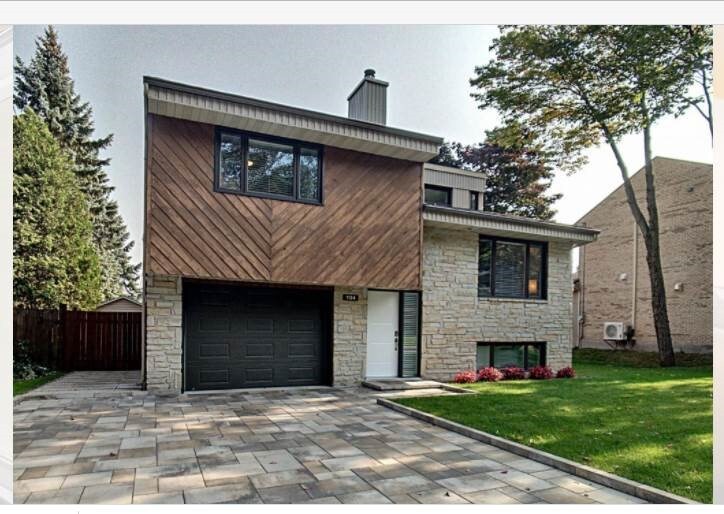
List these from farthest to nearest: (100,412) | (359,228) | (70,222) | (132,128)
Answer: (132,128)
(70,222)
(359,228)
(100,412)

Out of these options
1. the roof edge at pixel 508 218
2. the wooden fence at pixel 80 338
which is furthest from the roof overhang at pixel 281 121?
the wooden fence at pixel 80 338

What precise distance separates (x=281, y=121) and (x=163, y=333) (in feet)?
12.3

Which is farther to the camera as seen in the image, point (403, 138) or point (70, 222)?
point (70, 222)

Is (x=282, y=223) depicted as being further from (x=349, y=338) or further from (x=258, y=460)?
(x=258, y=460)

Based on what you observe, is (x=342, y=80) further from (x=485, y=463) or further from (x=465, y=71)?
(x=485, y=463)

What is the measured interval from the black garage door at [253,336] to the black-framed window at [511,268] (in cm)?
382

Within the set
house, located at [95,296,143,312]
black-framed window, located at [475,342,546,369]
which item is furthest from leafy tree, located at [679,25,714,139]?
house, located at [95,296,143,312]

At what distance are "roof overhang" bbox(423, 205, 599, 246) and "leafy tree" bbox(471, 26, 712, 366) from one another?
3.82 metres

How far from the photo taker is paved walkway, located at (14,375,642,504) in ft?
11.1

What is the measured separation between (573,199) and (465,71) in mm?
9357

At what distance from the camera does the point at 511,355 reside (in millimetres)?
10852

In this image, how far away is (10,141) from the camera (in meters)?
3.30

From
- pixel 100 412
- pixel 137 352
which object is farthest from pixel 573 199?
pixel 100 412

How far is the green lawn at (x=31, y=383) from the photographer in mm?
7410
